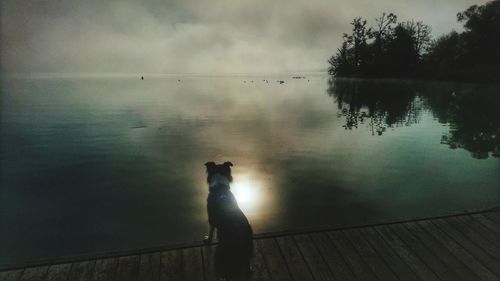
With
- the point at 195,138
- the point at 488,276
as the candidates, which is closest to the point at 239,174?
the point at 195,138

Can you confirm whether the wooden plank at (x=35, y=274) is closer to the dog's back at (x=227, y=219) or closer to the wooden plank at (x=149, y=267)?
the wooden plank at (x=149, y=267)

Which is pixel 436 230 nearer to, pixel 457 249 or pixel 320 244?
pixel 457 249

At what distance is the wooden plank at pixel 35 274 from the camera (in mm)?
5091

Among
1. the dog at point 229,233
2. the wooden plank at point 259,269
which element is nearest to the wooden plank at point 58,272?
the dog at point 229,233

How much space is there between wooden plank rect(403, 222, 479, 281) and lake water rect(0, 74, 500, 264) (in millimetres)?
1235

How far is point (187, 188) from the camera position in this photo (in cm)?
1253

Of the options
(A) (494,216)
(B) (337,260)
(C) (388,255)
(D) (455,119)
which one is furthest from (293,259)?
(D) (455,119)

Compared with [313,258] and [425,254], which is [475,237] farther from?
[313,258]

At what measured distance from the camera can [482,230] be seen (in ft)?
21.6

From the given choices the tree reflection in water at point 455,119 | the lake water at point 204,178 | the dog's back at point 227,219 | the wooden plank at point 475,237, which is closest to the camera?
the dog's back at point 227,219

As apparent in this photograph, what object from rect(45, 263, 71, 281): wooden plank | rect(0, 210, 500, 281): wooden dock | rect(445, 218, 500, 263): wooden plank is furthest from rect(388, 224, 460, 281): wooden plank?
rect(45, 263, 71, 281): wooden plank

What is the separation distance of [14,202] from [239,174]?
27.2 feet

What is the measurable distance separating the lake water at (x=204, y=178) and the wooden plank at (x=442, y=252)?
1.24 meters

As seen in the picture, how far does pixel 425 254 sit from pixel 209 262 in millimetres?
3891
